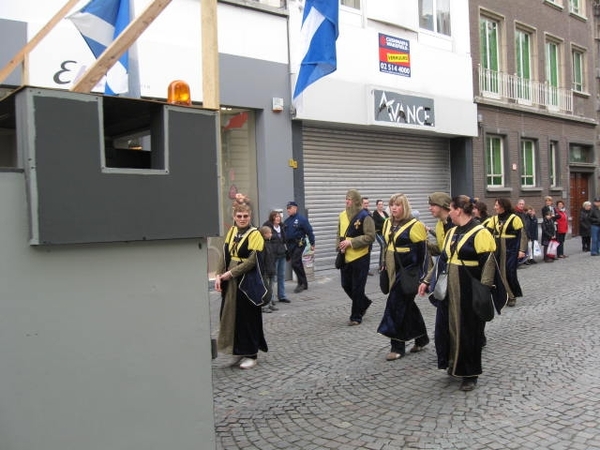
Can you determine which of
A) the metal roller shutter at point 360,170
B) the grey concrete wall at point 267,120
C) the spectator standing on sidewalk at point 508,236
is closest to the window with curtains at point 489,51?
the metal roller shutter at point 360,170

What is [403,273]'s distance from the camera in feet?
18.9

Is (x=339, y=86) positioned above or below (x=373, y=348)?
above

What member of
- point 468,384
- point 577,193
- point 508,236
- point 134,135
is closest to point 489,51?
point 577,193

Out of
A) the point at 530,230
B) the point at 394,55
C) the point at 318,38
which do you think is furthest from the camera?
the point at 530,230

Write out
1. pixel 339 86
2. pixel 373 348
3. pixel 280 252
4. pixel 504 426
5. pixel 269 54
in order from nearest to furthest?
pixel 504 426 < pixel 373 348 < pixel 280 252 < pixel 269 54 < pixel 339 86

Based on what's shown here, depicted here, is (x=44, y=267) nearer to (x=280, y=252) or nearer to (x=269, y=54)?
(x=280, y=252)

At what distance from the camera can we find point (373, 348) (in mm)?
6254

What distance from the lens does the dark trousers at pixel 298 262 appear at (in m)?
10.5

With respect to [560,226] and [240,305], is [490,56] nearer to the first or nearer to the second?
[560,226]

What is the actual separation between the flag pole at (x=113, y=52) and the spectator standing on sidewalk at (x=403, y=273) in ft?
11.3

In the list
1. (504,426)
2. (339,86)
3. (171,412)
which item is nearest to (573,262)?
(339,86)

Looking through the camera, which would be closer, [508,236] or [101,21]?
[101,21]

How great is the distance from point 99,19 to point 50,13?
3.13 metres

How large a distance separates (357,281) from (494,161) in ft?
41.0
